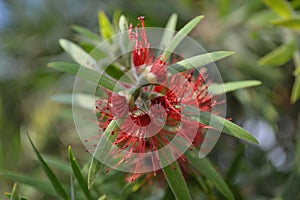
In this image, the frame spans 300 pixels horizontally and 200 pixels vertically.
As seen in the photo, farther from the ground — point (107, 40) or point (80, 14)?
point (107, 40)

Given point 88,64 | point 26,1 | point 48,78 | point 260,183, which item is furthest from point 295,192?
point 26,1

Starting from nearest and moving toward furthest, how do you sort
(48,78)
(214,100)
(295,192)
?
(214,100) → (295,192) → (48,78)

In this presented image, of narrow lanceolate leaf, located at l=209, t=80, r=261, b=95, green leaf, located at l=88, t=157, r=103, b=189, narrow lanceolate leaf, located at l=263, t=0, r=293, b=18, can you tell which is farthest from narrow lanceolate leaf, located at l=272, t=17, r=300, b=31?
green leaf, located at l=88, t=157, r=103, b=189

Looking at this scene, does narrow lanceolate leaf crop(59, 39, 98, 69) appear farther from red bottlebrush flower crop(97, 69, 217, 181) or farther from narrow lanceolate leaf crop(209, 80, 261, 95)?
narrow lanceolate leaf crop(209, 80, 261, 95)

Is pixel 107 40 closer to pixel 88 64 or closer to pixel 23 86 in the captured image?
pixel 88 64

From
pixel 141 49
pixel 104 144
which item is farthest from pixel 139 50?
pixel 104 144
